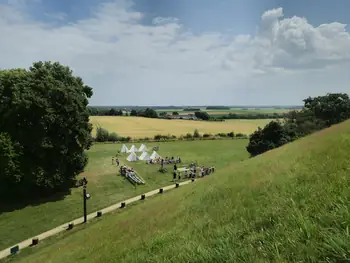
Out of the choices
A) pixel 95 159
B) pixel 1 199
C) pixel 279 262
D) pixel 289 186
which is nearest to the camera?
pixel 279 262

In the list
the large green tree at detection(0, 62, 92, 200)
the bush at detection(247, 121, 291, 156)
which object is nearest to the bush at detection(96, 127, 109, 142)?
the bush at detection(247, 121, 291, 156)

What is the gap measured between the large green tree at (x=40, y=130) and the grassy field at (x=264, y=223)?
891 inches

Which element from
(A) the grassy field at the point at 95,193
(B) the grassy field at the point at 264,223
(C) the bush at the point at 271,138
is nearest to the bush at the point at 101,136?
(A) the grassy field at the point at 95,193

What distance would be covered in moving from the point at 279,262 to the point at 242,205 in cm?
415

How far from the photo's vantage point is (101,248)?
12070 millimetres

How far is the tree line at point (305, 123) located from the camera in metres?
55.7

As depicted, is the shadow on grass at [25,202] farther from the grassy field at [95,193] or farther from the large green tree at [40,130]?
the large green tree at [40,130]

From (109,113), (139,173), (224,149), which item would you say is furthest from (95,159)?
(109,113)

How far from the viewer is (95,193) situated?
3706 cm

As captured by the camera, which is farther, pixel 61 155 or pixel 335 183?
pixel 61 155

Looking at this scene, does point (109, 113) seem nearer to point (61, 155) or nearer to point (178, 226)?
point (61, 155)

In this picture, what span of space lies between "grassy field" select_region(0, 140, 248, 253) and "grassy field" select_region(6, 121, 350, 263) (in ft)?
56.7

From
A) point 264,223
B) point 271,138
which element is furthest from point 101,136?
point 264,223

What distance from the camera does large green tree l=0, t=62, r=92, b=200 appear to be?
3309cm
